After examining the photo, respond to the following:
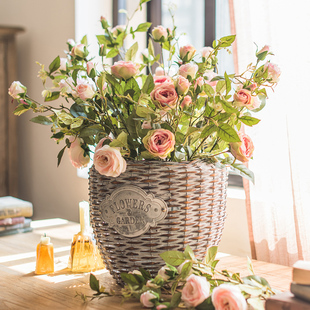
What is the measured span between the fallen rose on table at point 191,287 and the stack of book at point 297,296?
66mm

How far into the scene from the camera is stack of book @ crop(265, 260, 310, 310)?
717mm

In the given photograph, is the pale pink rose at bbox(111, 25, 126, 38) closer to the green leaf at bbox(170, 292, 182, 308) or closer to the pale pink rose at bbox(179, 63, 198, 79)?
the pale pink rose at bbox(179, 63, 198, 79)

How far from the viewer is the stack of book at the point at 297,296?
717 millimetres

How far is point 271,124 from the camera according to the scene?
1.53m

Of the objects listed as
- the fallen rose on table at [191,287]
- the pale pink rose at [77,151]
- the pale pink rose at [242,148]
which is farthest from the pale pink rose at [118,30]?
the fallen rose on table at [191,287]

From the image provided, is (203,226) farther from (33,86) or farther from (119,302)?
(33,86)

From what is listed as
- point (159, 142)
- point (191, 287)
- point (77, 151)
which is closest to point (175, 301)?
point (191, 287)

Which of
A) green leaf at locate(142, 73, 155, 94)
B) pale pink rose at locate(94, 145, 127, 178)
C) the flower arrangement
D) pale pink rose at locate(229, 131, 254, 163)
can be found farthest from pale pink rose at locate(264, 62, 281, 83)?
pale pink rose at locate(94, 145, 127, 178)

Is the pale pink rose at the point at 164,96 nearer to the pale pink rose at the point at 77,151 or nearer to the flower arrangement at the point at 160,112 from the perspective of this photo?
the flower arrangement at the point at 160,112

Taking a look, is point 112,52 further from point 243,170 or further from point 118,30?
point 243,170

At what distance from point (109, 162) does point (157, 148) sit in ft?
0.31

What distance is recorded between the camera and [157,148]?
90 cm

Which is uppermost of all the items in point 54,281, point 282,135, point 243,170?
point 282,135

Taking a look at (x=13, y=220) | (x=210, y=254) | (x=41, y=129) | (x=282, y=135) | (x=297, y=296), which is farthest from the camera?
(x=41, y=129)
